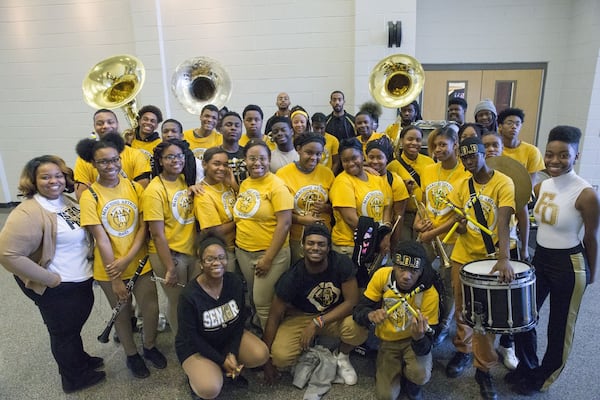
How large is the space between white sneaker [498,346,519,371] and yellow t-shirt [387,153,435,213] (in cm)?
107

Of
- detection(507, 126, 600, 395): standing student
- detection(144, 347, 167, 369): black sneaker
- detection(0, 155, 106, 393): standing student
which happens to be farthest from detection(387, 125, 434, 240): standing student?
detection(0, 155, 106, 393): standing student

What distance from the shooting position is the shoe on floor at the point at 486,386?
220 cm

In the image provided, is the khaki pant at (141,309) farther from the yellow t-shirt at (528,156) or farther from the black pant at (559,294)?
the yellow t-shirt at (528,156)

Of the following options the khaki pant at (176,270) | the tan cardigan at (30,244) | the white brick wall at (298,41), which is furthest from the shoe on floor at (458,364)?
the white brick wall at (298,41)

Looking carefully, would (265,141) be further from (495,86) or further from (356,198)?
(495,86)

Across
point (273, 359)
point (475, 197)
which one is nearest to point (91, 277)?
point (273, 359)

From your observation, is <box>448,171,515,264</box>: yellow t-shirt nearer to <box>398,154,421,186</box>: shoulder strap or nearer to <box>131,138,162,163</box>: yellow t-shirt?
<box>398,154,421,186</box>: shoulder strap

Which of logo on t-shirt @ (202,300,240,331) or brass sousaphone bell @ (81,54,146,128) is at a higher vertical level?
brass sousaphone bell @ (81,54,146,128)

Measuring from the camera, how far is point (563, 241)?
2041mm

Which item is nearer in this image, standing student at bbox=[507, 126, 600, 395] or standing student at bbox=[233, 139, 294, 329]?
standing student at bbox=[507, 126, 600, 395]

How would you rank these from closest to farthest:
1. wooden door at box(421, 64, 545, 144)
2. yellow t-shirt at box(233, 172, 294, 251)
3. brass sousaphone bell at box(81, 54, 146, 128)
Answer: yellow t-shirt at box(233, 172, 294, 251) → brass sousaphone bell at box(81, 54, 146, 128) → wooden door at box(421, 64, 545, 144)

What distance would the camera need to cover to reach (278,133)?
9.72 ft

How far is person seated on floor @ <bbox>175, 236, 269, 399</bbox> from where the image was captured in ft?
7.25

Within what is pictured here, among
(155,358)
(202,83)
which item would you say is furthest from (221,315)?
(202,83)
